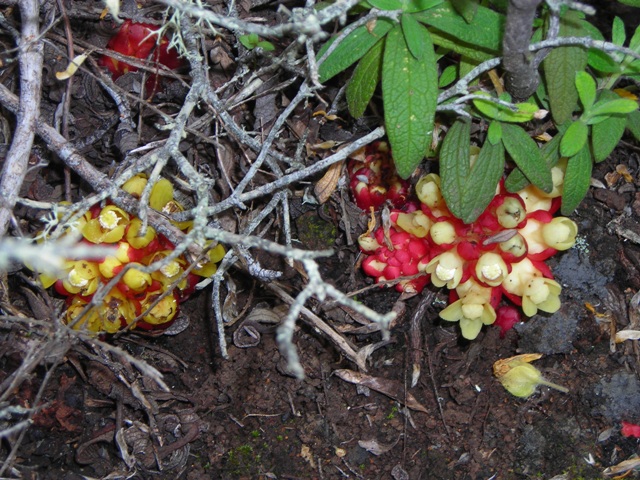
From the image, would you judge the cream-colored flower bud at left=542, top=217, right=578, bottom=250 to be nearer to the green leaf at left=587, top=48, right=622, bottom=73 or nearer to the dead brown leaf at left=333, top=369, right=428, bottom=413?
the green leaf at left=587, top=48, right=622, bottom=73

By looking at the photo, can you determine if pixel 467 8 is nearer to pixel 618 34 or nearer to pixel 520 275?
pixel 618 34

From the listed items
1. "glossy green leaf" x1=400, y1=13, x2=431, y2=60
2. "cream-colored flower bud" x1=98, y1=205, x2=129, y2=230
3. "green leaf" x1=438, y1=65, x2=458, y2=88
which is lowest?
"cream-colored flower bud" x1=98, y1=205, x2=129, y2=230

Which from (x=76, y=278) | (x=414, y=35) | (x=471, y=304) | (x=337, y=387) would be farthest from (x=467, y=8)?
(x=76, y=278)

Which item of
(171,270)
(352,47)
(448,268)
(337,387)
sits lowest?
(337,387)

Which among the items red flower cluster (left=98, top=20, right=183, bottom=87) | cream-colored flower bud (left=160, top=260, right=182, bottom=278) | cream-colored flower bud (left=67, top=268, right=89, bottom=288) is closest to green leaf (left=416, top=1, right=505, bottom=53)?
red flower cluster (left=98, top=20, right=183, bottom=87)

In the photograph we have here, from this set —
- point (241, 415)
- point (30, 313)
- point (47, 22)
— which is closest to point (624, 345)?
point (241, 415)

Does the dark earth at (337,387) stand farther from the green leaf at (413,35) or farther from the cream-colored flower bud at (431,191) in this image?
the green leaf at (413,35)
